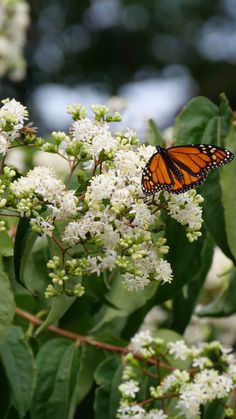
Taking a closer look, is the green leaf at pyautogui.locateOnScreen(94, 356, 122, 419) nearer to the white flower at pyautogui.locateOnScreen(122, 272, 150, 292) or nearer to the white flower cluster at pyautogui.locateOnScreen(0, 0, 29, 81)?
the white flower at pyautogui.locateOnScreen(122, 272, 150, 292)

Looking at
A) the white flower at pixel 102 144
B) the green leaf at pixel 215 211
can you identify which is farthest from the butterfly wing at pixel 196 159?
the green leaf at pixel 215 211

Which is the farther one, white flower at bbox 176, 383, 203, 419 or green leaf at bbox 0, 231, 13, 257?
green leaf at bbox 0, 231, 13, 257

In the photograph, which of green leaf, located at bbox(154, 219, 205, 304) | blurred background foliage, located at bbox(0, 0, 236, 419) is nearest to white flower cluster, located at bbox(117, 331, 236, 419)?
green leaf, located at bbox(154, 219, 205, 304)

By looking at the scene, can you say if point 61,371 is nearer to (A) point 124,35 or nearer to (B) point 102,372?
(B) point 102,372

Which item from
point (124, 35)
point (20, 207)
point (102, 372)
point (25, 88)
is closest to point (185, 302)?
point (102, 372)

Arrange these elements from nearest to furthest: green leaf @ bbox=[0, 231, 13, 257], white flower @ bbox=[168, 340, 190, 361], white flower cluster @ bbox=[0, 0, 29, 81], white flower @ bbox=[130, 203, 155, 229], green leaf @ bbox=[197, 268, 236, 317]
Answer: white flower @ bbox=[130, 203, 155, 229], green leaf @ bbox=[0, 231, 13, 257], white flower @ bbox=[168, 340, 190, 361], green leaf @ bbox=[197, 268, 236, 317], white flower cluster @ bbox=[0, 0, 29, 81]

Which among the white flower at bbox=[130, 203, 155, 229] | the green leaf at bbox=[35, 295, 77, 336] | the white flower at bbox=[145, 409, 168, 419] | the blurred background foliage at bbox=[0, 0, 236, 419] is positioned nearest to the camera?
the white flower at bbox=[130, 203, 155, 229]

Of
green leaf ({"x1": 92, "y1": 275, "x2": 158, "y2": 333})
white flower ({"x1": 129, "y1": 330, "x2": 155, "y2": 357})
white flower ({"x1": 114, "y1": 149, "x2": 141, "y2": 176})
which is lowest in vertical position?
white flower ({"x1": 129, "y1": 330, "x2": 155, "y2": 357})

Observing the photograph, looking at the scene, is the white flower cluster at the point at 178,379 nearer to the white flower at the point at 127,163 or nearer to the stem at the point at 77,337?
the stem at the point at 77,337
